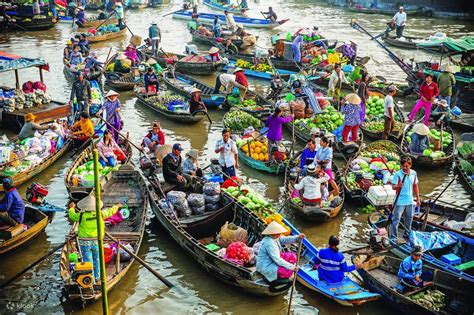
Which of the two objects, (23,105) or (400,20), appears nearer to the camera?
(23,105)

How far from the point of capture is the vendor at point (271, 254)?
875cm

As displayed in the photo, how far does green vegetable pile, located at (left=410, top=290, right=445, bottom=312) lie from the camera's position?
28.1 ft

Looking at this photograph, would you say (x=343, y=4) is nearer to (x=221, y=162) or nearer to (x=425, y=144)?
(x=425, y=144)

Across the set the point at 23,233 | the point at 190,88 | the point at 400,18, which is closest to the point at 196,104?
the point at 190,88

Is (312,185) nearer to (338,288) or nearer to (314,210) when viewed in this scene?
(314,210)

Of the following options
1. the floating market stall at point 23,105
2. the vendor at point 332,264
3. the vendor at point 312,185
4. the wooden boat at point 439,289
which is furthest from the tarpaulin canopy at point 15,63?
the wooden boat at point 439,289

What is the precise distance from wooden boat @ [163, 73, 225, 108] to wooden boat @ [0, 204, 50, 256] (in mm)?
8814

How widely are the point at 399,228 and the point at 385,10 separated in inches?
1291

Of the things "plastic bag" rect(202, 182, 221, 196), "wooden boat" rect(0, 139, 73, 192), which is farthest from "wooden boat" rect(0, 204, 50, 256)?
"plastic bag" rect(202, 182, 221, 196)

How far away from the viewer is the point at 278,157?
14.3 metres

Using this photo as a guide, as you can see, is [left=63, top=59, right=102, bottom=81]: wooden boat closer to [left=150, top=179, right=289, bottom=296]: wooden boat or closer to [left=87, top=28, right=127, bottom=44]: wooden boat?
[left=87, top=28, right=127, bottom=44]: wooden boat

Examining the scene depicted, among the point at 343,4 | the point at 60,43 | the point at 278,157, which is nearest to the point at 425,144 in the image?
the point at 278,157

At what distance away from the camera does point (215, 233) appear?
11.1 meters

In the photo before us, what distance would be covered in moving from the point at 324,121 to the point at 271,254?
26.6ft
